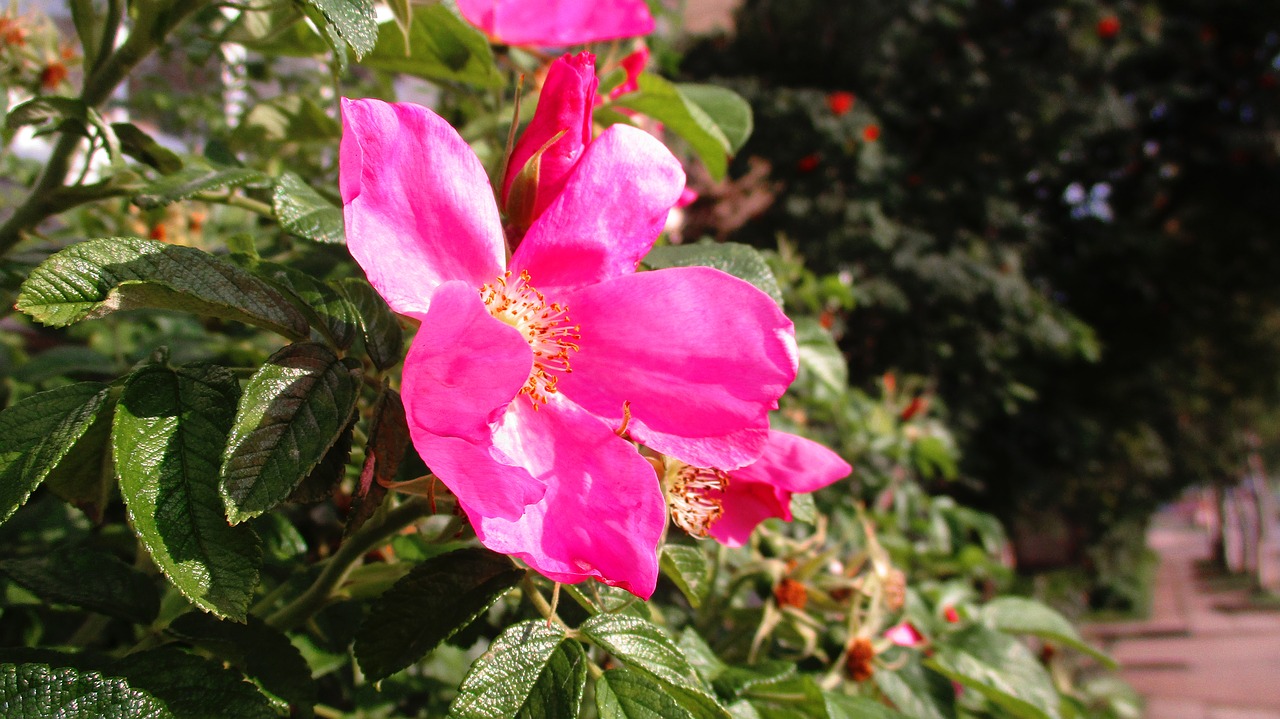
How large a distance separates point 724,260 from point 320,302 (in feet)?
1.00

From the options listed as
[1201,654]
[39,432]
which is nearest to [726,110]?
[39,432]

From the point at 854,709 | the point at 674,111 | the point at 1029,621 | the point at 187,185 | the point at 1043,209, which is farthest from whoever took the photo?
the point at 1043,209

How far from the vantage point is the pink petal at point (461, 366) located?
373 mm

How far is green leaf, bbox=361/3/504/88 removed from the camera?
2.50 ft

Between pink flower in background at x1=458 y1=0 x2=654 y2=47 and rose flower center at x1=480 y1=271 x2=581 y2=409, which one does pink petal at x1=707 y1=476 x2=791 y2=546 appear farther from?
pink flower in background at x1=458 y1=0 x2=654 y2=47

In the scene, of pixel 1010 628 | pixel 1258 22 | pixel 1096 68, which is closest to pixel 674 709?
pixel 1010 628

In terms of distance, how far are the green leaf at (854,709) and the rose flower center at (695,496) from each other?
20 centimetres

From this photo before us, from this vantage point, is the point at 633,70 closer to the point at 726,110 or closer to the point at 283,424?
the point at 726,110

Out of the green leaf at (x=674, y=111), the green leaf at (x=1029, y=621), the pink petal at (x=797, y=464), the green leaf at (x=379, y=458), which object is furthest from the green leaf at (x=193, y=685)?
the green leaf at (x=1029, y=621)

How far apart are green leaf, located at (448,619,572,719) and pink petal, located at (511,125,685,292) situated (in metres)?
0.23

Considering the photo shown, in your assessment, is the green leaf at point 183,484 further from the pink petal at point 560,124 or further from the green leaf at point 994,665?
the green leaf at point 994,665

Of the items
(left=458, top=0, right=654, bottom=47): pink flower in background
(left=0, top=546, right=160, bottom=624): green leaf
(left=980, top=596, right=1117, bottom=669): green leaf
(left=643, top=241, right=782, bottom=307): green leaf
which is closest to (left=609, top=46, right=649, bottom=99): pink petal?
(left=458, top=0, right=654, bottom=47): pink flower in background

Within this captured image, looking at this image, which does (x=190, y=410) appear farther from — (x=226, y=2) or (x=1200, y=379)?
(x=1200, y=379)

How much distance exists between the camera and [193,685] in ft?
1.49
